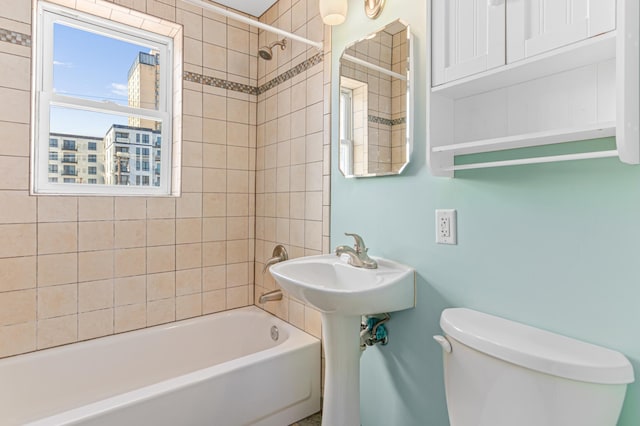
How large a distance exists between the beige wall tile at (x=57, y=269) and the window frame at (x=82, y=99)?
357mm

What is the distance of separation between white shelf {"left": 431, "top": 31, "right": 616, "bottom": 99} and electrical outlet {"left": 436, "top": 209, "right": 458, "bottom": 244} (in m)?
0.42

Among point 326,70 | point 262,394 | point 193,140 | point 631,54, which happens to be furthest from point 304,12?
point 262,394

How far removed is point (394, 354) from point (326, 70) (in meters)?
1.44

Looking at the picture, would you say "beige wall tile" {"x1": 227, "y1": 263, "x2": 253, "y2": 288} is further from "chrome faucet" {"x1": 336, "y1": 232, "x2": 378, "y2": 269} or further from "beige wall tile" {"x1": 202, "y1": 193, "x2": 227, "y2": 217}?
"chrome faucet" {"x1": 336, "y1": 232, "x2": 378, "y2": 269}

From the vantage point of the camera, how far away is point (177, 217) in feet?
7.07

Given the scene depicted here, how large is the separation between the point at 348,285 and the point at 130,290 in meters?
1.33

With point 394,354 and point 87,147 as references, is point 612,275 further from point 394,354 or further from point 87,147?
point 87,147

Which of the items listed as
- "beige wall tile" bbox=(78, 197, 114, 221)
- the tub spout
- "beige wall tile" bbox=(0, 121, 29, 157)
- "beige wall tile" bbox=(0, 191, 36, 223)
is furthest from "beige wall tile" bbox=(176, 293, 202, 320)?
"beige wall tile" bbox=(0, 121, 29, 157)

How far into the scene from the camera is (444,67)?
3.68 ft

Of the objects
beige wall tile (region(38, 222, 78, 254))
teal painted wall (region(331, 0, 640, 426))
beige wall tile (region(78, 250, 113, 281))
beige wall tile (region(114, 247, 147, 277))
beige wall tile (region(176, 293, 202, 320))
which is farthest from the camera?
beige wall tile (region(176, 293, 202, 320))

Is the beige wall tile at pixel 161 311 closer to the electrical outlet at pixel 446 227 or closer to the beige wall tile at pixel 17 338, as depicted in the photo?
the beige wall tile at pixel 17 338

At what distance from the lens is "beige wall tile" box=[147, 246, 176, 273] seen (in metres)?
2.08

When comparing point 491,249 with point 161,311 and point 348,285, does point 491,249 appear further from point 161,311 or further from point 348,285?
point 161,311

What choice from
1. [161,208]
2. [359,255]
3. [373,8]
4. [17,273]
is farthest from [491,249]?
[17,273]
